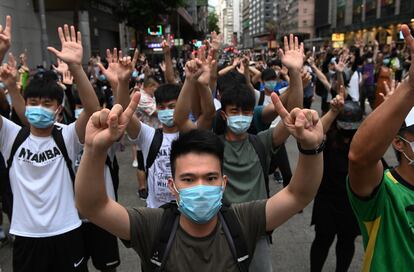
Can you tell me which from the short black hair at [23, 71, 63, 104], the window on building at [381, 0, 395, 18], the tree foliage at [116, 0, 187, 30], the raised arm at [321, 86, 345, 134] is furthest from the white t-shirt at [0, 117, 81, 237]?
the window on building at [381, 0, 395, 18]

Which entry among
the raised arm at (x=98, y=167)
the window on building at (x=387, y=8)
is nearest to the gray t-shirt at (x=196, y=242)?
the raised arm at (x=98, y=167)

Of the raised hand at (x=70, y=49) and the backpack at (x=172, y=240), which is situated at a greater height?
the raised hand at (x=70, y=49)

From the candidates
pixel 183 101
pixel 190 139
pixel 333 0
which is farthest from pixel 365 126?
pixel 333 0

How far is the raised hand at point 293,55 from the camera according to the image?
10.3 ft

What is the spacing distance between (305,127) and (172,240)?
0.75 m

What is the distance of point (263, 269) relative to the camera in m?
2.78

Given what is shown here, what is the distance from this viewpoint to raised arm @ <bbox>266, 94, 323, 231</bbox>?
1.73 m

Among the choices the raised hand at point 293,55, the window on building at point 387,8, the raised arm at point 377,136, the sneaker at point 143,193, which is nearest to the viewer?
the raised arm at point 377,136

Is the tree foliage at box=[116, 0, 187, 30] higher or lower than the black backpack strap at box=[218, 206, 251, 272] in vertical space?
higher

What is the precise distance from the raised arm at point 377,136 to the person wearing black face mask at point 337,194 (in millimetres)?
1472

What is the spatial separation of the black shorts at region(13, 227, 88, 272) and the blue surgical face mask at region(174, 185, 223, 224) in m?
1.36

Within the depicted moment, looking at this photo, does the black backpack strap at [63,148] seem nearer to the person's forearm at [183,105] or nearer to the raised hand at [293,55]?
the person's forearm at [183,105]

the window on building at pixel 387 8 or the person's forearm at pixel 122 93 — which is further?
the window on building at pixel 387 8

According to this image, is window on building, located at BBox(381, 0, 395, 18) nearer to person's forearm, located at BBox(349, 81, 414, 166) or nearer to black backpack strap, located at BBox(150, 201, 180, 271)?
person's forearm, located at BBox(349, 81, 414, 166)
